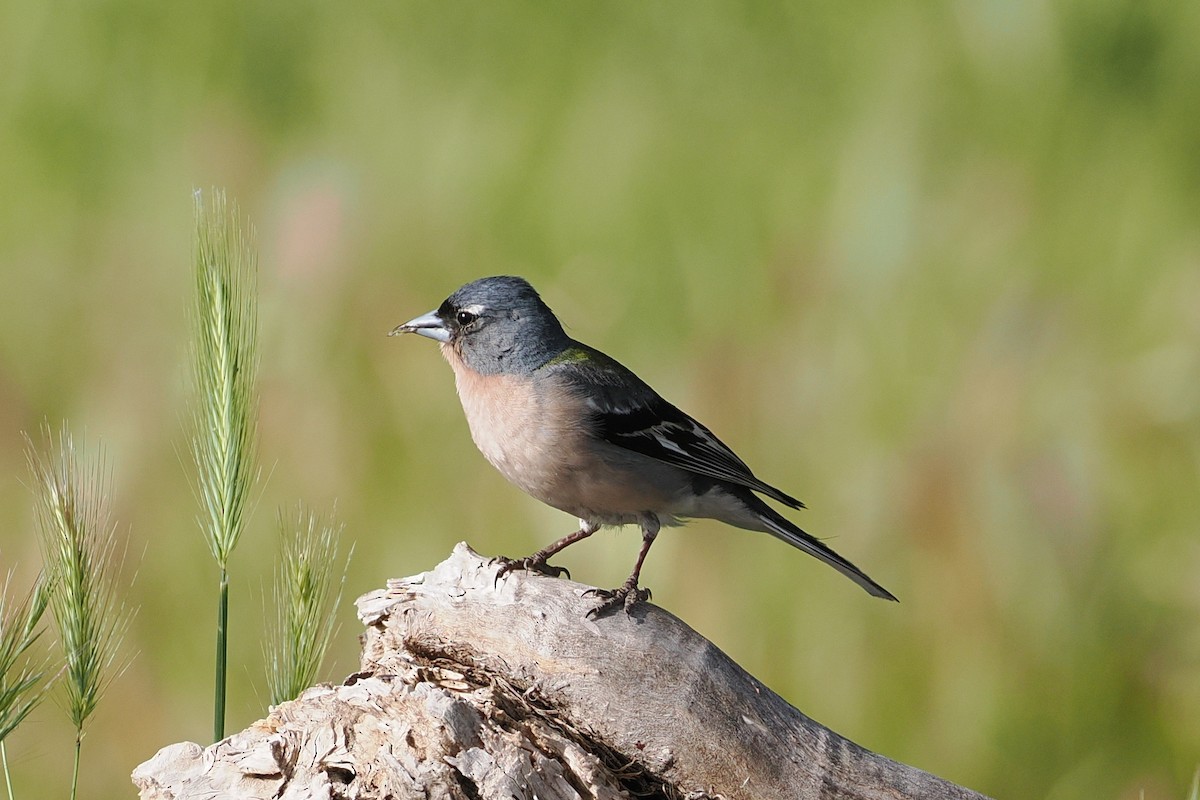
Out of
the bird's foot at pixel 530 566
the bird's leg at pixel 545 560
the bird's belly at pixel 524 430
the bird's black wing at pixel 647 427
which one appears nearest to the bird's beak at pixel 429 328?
the bird's belly at pixel 524 430

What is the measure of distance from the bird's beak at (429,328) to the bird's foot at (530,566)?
968 mm

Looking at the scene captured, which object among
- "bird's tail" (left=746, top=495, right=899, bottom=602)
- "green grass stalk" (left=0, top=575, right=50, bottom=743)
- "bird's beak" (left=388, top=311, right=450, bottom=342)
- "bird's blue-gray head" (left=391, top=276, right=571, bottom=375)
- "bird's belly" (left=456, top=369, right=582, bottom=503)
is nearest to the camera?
"green grass stalk" (left=0, top=575, right=50, bottom=743)

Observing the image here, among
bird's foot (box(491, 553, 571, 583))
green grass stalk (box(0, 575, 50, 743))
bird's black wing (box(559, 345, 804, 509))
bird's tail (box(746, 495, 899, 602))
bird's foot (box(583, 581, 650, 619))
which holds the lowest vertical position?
green grass stalk (box(0, 575, 50, 743))

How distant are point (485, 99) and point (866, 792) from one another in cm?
402

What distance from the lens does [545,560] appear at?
402 cm

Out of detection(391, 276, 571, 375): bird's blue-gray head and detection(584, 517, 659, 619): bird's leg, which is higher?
detection(391, 276, 571, 375): bird's blue-gray head

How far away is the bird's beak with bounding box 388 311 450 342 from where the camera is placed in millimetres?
4426

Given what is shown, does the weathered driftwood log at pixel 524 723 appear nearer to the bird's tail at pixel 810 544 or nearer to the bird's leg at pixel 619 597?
the bird's leg at pixel 619 597

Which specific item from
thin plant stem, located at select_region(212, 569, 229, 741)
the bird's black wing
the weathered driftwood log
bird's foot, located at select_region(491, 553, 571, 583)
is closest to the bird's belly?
the bird's black wing

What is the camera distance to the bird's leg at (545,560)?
3.63 m

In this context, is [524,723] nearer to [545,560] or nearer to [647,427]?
[545,560]

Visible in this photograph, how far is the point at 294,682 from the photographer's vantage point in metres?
3.16

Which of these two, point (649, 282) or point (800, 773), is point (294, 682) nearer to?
point (800, 773)

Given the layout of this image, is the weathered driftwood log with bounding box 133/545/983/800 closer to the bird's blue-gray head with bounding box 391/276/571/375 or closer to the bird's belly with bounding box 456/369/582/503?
the bird's belly with bounding box 456/369/582/503
